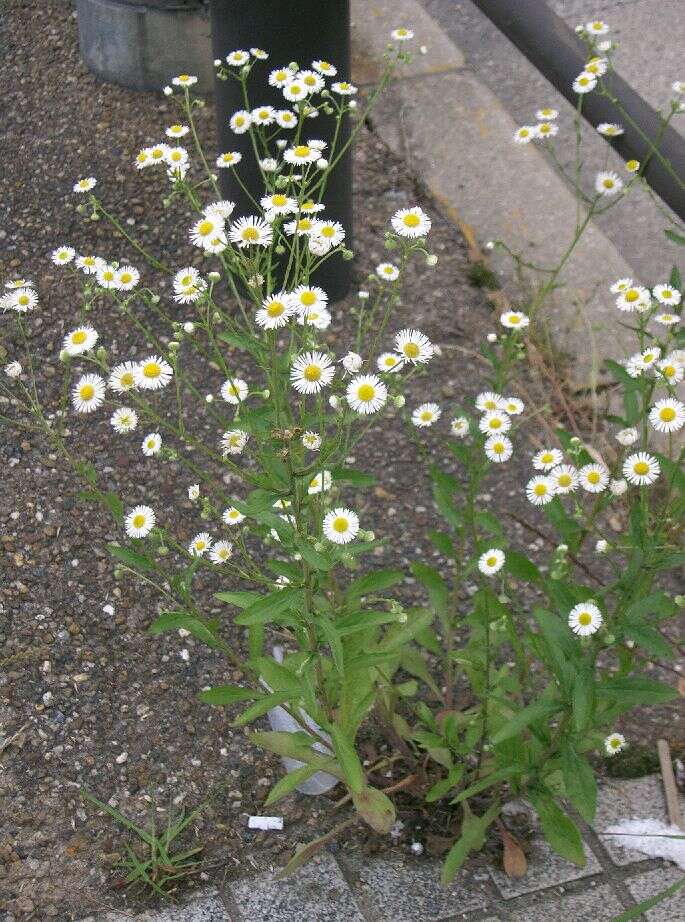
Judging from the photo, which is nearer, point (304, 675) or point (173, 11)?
point (304, 675)

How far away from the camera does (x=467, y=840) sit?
225 cm

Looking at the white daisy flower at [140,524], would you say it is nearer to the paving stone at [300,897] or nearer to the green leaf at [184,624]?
the green leaf at [184,624]

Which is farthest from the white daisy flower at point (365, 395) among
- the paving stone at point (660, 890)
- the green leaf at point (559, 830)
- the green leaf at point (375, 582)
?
the paving stone at point (660, 890)

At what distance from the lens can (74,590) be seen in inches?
114

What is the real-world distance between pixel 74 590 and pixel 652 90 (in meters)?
3.22

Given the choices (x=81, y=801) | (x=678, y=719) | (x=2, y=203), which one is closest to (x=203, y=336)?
(x=2, y=203)

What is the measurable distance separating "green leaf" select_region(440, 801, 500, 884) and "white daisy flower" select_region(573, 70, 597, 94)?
1.57 meters

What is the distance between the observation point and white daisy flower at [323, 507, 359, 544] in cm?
184

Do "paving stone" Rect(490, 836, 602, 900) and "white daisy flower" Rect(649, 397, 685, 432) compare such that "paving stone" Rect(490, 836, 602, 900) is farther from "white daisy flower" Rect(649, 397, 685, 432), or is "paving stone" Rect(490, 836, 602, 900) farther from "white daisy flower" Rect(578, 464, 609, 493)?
"white daisy flower" Rect(649, 397, 685, 432)

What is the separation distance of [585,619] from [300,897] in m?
0.91

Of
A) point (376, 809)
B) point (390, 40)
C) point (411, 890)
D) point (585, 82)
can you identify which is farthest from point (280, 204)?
point (390, 40)

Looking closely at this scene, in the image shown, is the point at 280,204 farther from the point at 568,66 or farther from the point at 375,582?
the point at 568,66

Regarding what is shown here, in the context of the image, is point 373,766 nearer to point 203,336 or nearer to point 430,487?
point 430,487

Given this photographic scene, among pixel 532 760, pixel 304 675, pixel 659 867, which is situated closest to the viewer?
pixel 304 675
